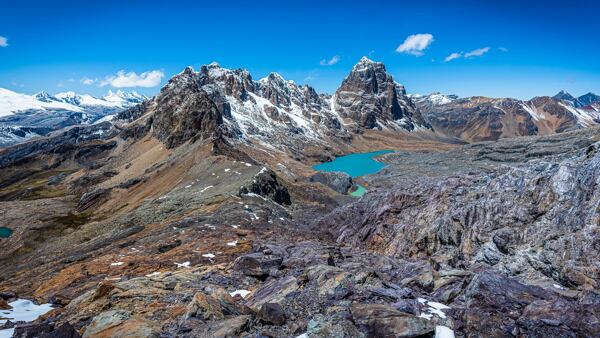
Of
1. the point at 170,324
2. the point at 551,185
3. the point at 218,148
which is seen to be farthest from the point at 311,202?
the point at 170,324

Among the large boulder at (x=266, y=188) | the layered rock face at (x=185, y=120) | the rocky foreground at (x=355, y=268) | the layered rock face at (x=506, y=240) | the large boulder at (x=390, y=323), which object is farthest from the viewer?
the layered rock face at (x=185, y=120)

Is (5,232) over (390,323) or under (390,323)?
under

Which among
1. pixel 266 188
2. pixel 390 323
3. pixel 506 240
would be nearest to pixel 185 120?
pixel 266 188

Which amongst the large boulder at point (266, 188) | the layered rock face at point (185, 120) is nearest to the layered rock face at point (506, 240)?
the large boulder at point (266, 188)

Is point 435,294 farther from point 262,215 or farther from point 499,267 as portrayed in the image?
point 262,215

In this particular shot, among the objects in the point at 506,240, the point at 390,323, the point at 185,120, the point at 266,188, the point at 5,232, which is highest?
the point at 185,120

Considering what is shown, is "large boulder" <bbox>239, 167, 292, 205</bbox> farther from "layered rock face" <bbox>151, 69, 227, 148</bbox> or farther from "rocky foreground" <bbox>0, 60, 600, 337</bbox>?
"layered rock face" <bbox>151, 69, 227, 148</bbox>

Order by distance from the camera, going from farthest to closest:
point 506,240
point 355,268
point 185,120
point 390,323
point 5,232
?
point 185,120, point 5,232, point 506,240, point 355,268, point 390,323

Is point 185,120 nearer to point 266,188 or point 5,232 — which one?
point 5,232

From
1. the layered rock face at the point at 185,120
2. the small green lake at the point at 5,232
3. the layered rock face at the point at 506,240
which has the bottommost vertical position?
the small green lake at the point at 5,232

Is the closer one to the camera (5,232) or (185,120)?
(5,232)

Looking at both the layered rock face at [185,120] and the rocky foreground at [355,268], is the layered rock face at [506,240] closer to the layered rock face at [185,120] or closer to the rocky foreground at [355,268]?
the rocky foreground at [355,268]
